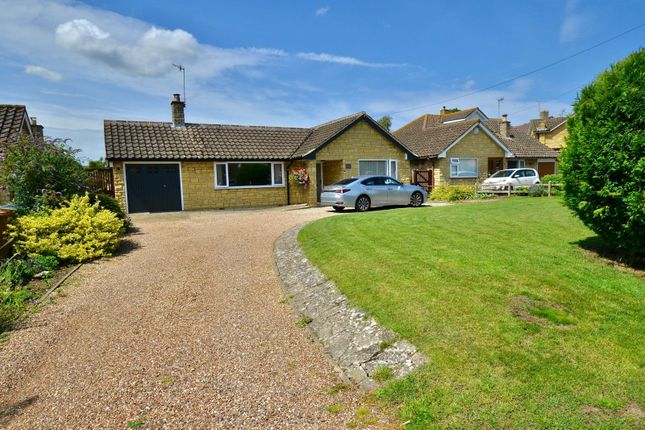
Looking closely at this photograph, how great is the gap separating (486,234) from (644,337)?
5.07 m

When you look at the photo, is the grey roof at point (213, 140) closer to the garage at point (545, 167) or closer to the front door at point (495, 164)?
the front door at point (495, 164)

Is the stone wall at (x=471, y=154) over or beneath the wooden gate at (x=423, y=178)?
over

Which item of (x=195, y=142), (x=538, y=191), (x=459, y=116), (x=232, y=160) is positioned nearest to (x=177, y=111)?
(x=195, y=142)

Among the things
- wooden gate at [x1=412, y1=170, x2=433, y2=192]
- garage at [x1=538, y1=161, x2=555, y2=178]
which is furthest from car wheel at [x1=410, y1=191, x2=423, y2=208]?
garage at [x1=538, y1=161, x2=555, y2=178]

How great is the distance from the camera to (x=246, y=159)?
841 inches

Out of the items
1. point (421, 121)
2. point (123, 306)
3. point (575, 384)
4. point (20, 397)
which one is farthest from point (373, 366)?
point (421, 121)

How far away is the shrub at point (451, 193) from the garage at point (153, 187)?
45.0ft

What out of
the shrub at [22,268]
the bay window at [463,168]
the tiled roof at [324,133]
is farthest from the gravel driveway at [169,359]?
the bay window at [463,168]

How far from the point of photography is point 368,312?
566 centimetres

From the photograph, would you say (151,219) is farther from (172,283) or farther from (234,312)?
(234,312)

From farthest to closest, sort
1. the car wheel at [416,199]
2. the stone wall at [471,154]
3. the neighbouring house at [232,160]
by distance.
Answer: the stone wall at [471,154]
the neighbouring house at [232,160]
the car wheel at [416,199]

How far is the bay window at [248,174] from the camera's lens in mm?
21312

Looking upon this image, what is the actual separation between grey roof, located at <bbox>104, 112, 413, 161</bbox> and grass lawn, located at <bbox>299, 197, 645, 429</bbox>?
44.4 feet

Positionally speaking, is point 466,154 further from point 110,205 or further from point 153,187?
point 110,205
